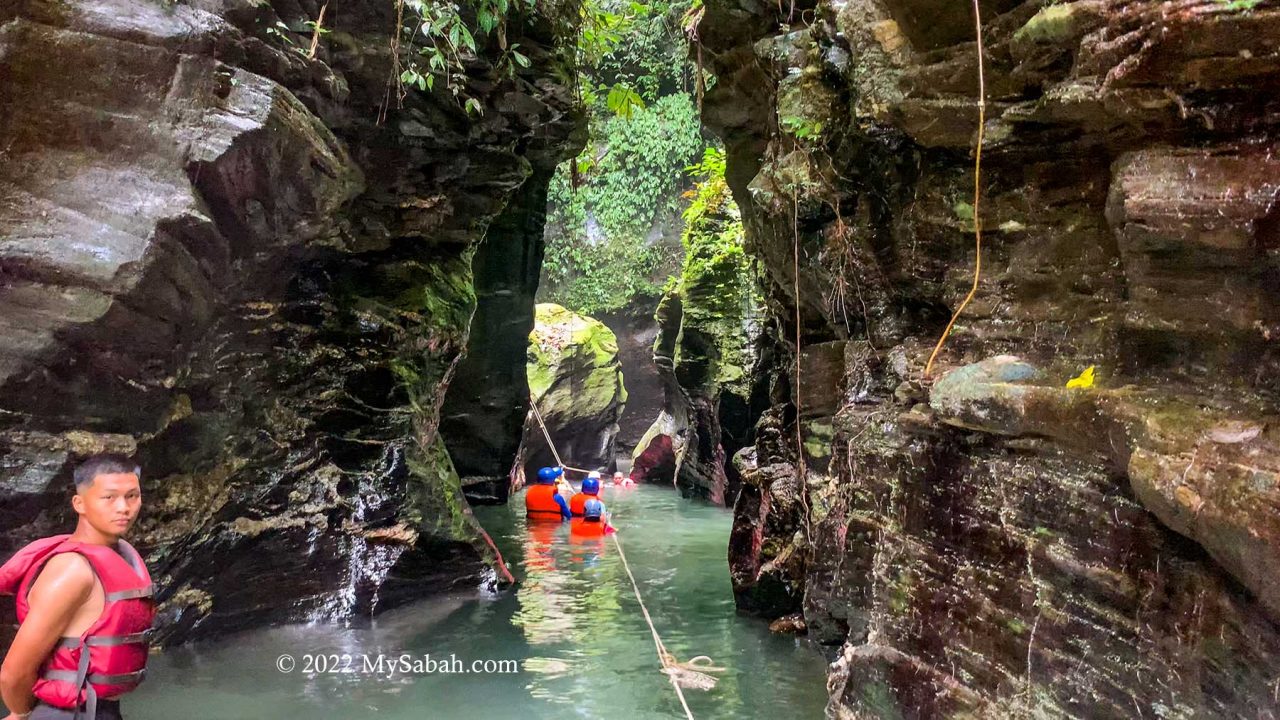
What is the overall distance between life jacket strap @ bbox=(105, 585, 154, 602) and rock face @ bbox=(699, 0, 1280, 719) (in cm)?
364

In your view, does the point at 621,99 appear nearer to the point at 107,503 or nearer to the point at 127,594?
the point at 107,503

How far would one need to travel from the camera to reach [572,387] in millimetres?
20719

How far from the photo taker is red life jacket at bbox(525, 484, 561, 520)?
45.0ft

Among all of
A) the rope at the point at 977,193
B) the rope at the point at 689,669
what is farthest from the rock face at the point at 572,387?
the rope at the point at 977,193

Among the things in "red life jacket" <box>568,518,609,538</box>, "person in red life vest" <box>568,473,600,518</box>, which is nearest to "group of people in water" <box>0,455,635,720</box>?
"red life jacket" <box>568,518,609,538</box>

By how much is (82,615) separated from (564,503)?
36.1 feet

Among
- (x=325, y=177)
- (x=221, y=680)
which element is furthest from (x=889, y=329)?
(x=221, y=680)

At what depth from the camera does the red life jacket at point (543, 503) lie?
13.7 meters

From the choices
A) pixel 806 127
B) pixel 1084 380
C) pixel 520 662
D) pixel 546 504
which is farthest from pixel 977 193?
pixel 546 504

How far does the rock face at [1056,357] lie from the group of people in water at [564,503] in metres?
7.71

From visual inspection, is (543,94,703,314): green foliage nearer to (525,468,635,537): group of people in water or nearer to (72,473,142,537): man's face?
(525,468,635,537): group of people in water

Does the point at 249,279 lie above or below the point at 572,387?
above

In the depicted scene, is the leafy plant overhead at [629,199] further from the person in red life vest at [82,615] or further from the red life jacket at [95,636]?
the red life jacket at [95,636]

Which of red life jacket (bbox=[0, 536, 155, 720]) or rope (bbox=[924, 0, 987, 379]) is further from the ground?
rope (bbox=[924, 0, 987, 379])
